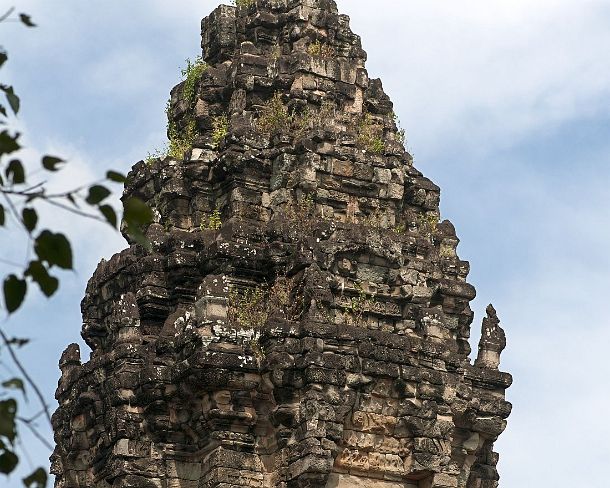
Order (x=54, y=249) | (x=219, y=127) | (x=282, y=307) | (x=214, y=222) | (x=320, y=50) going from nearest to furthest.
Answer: (x=54, y=249) < (x=282, y=307) < (x=214, y=222) < (x=219, y=127) < (x=320, y=50)

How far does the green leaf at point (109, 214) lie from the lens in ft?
28.7

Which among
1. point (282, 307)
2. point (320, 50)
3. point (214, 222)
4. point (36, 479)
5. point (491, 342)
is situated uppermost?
point (320, 50)

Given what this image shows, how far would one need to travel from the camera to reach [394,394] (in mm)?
22531

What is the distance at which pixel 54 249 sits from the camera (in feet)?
28.3

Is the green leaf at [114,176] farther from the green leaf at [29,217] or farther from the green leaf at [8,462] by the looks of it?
the green leaf at [8,462]

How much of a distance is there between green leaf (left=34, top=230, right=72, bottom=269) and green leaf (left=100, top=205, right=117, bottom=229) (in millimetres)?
249

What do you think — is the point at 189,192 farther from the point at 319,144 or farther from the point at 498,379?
the point at 498,379

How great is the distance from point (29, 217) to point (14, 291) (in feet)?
1.20

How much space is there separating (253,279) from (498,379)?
3807 mm

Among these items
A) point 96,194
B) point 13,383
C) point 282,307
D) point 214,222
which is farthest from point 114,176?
point 214,222

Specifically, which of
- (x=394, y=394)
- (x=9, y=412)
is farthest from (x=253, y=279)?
(x=9, y=412)

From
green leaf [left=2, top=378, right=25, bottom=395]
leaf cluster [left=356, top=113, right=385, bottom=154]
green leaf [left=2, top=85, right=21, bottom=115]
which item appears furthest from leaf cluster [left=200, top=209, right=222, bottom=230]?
green leaf [left=2, top=378, right=25, bottom=395]

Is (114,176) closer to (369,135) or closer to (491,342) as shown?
(369,135)

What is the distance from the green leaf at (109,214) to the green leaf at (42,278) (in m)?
0.39
